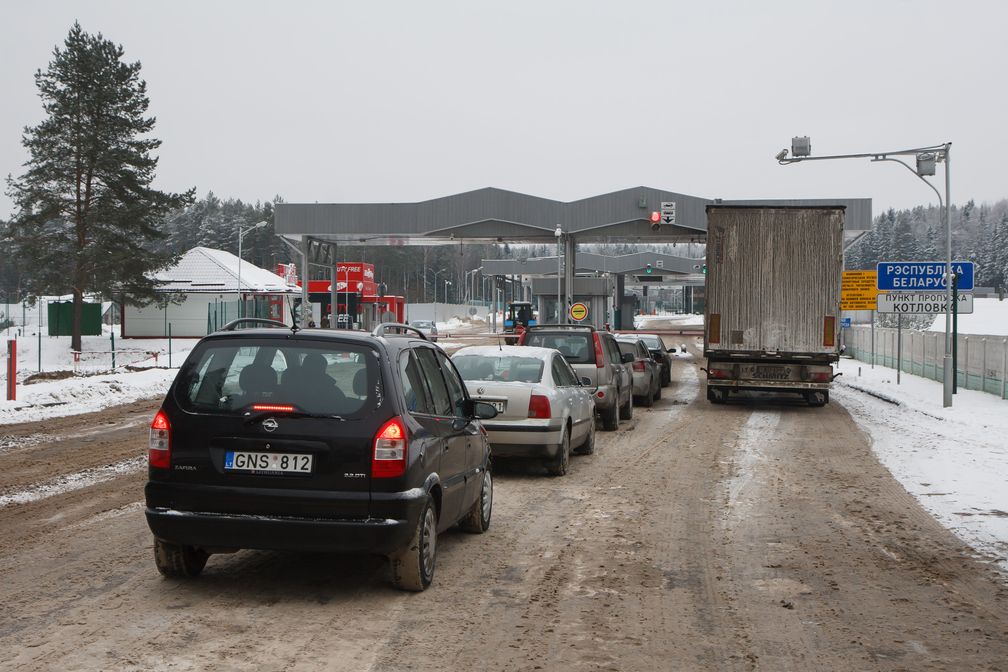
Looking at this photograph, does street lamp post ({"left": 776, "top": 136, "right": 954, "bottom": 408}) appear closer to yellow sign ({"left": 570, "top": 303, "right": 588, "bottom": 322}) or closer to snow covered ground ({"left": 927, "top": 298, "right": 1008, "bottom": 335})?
yellow sign ({"left": 570, "top": 303, "right": 588, "bottom": 322})

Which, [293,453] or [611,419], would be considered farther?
[611,419]

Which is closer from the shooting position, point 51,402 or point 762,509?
point 762,509

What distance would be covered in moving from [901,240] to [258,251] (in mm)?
91376

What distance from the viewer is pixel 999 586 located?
711cm

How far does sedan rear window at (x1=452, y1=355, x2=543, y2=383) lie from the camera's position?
1216 centimetres

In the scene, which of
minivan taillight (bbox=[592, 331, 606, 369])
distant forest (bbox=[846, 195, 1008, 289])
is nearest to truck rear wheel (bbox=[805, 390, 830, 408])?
minivan taillight (bbox=[592, 331, 606, 369])

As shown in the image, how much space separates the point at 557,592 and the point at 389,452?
1549 millimetres

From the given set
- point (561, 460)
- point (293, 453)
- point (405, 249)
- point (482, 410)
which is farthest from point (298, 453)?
point (405, 249)

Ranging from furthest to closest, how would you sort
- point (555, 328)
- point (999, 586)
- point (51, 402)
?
1. point (51, 402)
2. point (555, 328)
3. point (999, 586)

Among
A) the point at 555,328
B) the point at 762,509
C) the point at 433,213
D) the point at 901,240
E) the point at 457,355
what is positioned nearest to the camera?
the point at 762,509

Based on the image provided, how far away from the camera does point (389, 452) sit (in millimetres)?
6109

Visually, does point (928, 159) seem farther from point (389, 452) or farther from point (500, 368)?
point (389, 452)

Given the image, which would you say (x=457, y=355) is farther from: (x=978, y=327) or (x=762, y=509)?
(x=978, y=327)

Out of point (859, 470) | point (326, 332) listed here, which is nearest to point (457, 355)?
point (859, 470)
